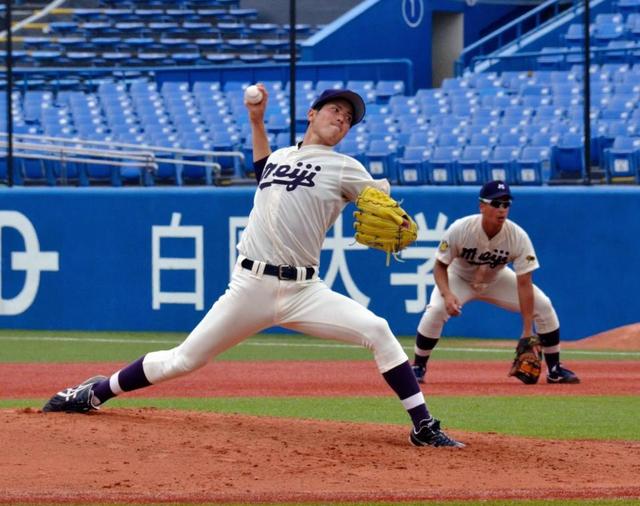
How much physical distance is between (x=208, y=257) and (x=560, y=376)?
17.2ft

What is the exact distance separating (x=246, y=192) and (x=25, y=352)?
304cm

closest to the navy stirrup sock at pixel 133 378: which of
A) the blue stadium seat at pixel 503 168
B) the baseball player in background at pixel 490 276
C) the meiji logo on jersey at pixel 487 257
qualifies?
A: the baseball player in background at pixel 490 276

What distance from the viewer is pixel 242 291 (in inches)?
265

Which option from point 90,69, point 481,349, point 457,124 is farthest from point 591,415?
point 90,69

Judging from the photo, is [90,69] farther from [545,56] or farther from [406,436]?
[406,436]

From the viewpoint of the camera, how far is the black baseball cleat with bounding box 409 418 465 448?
680cm

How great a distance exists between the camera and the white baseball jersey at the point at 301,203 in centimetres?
669

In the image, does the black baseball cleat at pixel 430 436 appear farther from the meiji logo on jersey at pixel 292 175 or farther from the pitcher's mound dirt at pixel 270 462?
the meiji logo on jersey at pixel 292 175

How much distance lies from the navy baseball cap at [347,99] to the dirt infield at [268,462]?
1678mm

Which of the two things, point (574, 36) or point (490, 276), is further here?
point (574, 36)

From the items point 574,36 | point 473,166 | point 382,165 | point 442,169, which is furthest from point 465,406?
point 574,36

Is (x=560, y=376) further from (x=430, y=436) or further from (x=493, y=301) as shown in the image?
(x=430, y=436)

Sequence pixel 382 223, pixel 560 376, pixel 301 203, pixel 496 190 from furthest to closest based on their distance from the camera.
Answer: pixel 560 376 → pixel 496 190 → pixel 301 203 → pixel 382 223

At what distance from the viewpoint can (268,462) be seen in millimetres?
6418
